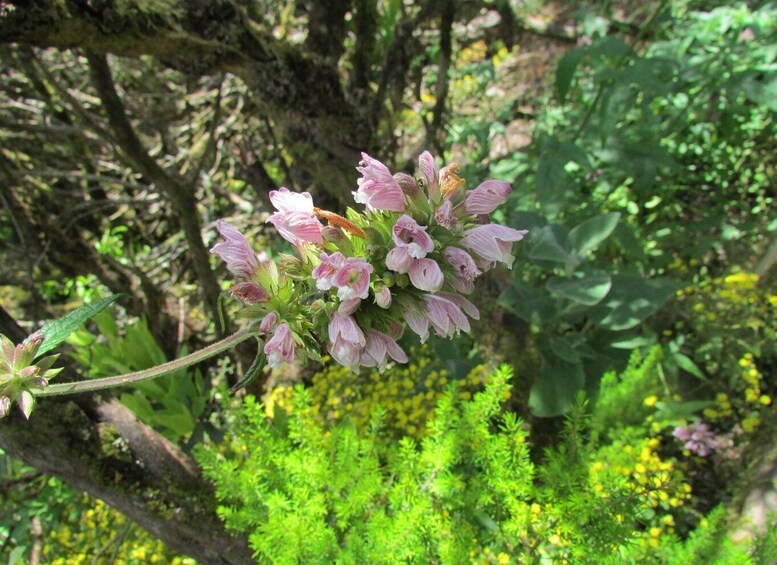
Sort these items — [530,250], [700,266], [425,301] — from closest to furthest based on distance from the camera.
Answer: [425,301] → [530,250] → [700,266]

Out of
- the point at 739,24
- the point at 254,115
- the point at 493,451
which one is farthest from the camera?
the point at 254,115

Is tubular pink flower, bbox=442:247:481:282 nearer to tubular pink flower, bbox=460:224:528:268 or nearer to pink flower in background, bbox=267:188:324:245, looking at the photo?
tubular pink flower, bbox=460:224:528:268

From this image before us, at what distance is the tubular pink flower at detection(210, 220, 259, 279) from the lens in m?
0.90

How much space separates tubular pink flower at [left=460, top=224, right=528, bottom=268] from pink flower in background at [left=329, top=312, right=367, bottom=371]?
23 centimetres

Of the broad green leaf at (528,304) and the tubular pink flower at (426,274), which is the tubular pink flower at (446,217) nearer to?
the tubular pink flower at (426,274)

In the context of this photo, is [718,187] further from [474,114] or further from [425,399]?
[425,399]

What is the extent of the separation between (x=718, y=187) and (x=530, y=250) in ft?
5.22

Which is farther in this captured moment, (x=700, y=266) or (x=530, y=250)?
(x=700, y=266)

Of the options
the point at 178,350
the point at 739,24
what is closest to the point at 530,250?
the point at 739,24

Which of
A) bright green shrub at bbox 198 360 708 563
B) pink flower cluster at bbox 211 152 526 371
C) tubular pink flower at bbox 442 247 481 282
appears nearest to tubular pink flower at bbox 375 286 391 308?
pink flower cluster at bbox 211 152 526 371

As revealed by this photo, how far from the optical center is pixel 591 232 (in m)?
1.84

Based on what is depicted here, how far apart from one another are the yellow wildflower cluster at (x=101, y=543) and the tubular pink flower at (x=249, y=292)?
1.69 metres

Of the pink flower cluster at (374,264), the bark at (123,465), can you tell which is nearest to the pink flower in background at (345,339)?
the pink flower cluster at (374,264)

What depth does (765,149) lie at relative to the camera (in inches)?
110
